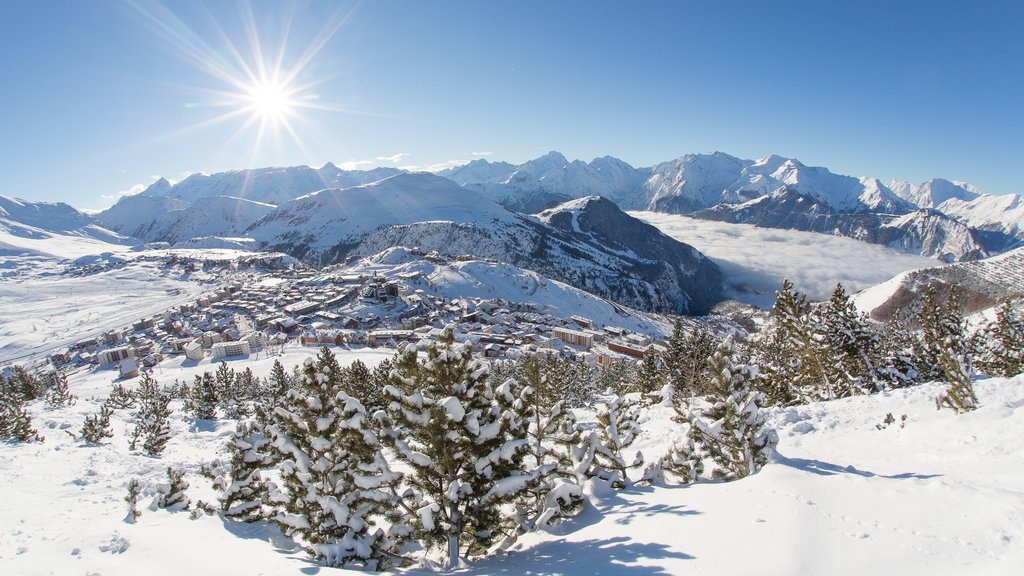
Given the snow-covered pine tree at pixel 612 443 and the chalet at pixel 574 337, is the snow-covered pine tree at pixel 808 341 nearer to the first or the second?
the snow-covered pine tree at pixel 612 443

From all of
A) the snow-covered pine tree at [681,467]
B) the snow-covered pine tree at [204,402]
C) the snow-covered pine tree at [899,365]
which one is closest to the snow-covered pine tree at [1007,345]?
the snow-covered pine tree at [899,365]

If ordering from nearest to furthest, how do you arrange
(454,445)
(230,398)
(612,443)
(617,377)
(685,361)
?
(454,445), (612,443), (685,361), (230,398), (617,377)

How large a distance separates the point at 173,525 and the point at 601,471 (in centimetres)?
1503

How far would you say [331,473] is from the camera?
13695 millimetres

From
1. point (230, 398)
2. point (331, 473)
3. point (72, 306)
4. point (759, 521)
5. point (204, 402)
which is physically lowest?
point (72, 306)

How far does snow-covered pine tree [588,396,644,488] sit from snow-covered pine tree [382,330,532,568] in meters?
4.96

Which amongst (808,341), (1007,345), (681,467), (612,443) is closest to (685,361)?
(808,341)

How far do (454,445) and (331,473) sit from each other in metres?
4.27

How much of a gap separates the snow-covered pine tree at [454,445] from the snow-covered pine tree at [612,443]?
4.96m

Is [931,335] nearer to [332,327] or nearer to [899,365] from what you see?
[899,365]

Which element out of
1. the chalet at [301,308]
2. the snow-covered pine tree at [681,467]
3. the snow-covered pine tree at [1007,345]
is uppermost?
the snow-covered pine tree at [1007,345]

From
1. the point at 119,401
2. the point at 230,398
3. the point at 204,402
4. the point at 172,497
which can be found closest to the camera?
the point at 172,497

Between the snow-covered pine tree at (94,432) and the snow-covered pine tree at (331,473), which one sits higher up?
the snow-covered pine tree at (331,473)

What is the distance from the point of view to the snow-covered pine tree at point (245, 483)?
53.8ft
